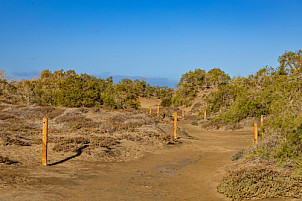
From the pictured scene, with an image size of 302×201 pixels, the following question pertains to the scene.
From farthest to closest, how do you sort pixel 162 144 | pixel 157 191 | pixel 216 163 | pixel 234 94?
pixel 234 94 → pixel 162 144 → pixel 216 163 → pixel 157 191

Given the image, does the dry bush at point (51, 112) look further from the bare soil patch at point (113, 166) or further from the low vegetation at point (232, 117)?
the bare soil patch at point (113, 166)

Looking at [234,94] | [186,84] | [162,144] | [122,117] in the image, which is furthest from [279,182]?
[186,84]

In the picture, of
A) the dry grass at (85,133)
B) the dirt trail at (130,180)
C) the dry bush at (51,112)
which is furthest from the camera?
the dry bush at (51,112)

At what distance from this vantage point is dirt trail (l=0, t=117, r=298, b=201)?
7.68m

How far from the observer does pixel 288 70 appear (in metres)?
31.1

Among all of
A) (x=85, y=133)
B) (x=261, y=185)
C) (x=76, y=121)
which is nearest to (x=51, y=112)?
(x=76, y=121)

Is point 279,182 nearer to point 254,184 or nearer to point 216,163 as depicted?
point 254,184

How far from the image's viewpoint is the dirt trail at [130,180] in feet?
25.2

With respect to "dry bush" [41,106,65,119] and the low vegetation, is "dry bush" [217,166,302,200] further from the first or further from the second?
"dry bush" [41,106,65,119]

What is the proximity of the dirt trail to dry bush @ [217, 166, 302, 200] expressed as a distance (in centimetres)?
41

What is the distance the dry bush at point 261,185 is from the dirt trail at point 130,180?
41 centimetres

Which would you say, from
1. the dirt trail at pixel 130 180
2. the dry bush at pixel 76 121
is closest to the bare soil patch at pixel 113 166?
the dirt trail at pixel 130 180

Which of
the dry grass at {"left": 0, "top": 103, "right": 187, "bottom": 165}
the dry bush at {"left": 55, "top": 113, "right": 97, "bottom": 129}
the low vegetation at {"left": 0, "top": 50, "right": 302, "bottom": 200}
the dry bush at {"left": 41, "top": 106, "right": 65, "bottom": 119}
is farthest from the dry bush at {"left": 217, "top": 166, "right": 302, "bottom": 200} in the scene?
the dry bush at {"left": 41, "top": 106, "right": 65, "bottom": 119}

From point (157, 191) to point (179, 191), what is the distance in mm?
604
